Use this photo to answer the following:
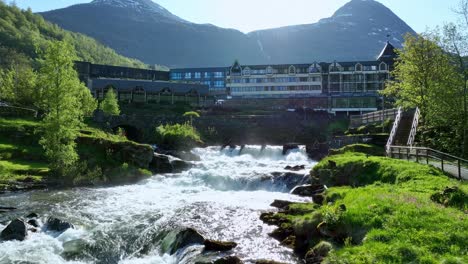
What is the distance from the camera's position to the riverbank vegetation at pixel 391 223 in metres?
13.0

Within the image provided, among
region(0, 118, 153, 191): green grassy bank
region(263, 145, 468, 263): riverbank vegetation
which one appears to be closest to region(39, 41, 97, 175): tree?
region(0, 118, 153, 191): green grassy bank

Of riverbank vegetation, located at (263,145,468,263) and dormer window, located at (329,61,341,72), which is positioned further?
dormer window, located at (329,61,341,72)

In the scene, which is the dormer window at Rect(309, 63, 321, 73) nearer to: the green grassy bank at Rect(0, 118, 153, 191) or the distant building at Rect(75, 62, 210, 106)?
the distant building at Rect(75, 62, 210, 106)

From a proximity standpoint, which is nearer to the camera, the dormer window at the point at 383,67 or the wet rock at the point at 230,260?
the wet rock at the point at 230,260

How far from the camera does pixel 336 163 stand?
32188 millimetres

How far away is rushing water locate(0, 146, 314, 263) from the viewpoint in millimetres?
19875

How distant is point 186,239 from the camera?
20.6m

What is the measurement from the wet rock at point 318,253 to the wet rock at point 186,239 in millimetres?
5797

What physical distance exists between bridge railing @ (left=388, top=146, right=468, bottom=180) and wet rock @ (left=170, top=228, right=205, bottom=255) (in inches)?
579

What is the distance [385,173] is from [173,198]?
17.4 meters

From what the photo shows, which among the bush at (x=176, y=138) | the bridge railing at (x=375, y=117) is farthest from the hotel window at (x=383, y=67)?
the bush at (x=176, y=138)

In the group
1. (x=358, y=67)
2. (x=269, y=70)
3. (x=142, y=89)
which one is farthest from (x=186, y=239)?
(x=269, y=70)

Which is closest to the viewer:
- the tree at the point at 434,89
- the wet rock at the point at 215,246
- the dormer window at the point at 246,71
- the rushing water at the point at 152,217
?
the wet rock at the point at 215,246

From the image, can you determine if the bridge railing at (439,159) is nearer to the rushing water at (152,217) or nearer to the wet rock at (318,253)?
the rushing water at (152,217)
